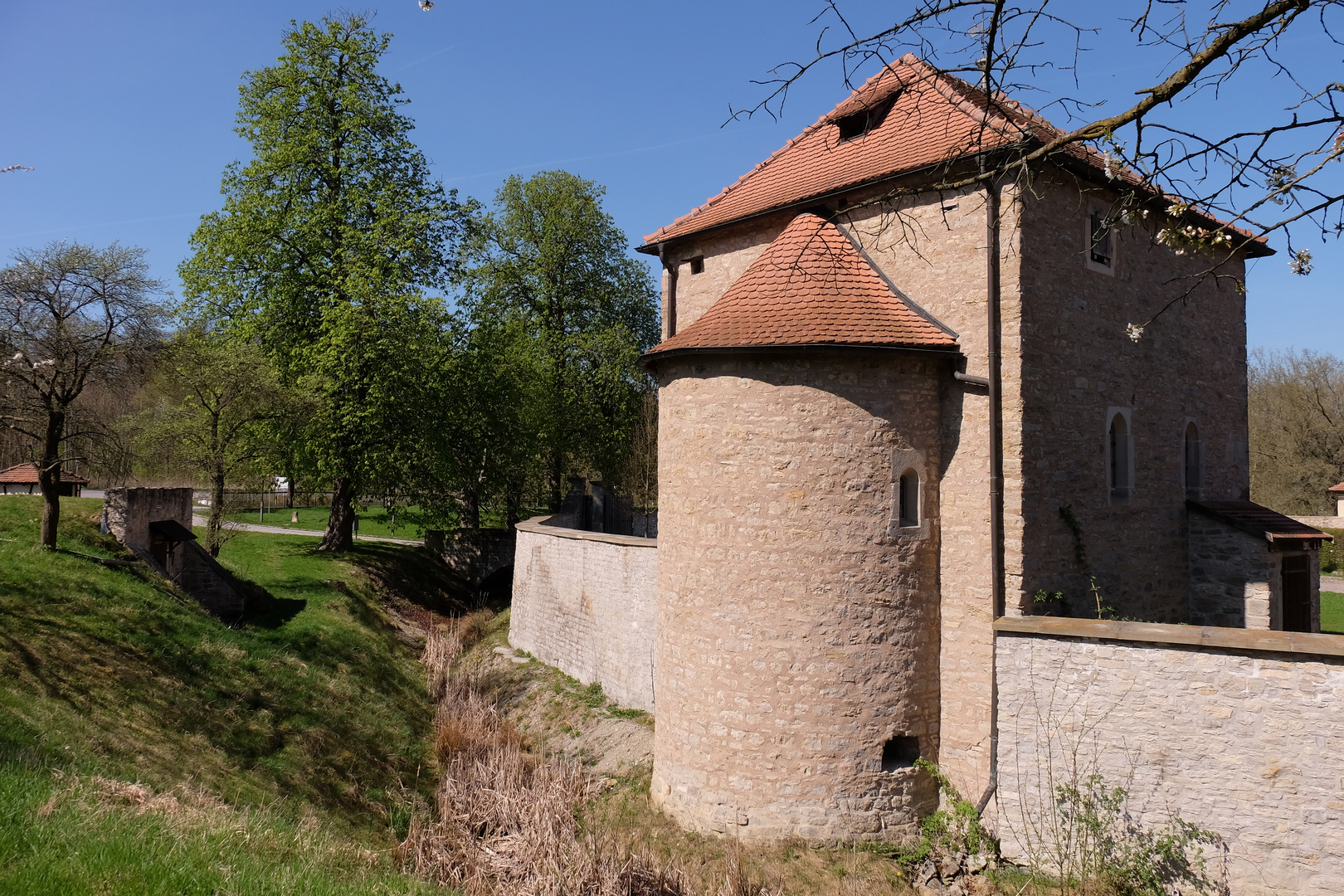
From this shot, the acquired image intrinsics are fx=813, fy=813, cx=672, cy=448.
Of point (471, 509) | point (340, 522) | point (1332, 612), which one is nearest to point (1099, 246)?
point (1332, 612)

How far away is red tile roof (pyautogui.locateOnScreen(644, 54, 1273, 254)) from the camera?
10122 millimetres

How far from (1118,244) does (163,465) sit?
2043 cm

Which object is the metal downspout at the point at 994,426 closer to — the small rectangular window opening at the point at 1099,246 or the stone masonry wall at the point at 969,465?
the stone masonry wall at the point at 969,465

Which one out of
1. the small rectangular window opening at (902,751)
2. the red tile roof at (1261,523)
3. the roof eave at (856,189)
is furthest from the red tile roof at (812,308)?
the red tile roof at (1261,523)

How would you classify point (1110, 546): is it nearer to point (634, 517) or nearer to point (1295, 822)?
point (1295, 822)

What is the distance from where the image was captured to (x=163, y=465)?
19.6m

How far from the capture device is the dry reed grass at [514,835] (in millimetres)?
7918

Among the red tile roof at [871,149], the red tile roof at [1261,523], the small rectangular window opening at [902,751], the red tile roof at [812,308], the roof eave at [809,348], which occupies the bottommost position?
the small rectangular window opening at [902,751]

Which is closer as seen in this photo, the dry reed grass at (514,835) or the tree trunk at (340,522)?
the dry reed grass at (514,835)

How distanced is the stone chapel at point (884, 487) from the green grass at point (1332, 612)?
36.9 ft

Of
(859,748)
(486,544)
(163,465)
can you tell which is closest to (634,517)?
(486,544)

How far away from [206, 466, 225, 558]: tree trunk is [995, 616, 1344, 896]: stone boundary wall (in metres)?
16.3

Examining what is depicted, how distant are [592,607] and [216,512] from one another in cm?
926

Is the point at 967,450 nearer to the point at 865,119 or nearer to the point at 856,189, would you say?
the point at 856,189
